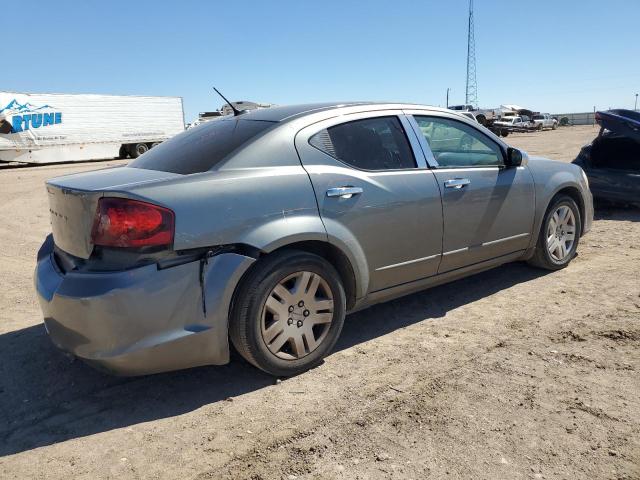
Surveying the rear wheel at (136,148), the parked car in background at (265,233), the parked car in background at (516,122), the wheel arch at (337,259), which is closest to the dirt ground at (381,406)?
the parked car in background at (265,233)

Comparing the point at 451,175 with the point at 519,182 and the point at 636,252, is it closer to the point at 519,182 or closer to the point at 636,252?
the point at 519,182

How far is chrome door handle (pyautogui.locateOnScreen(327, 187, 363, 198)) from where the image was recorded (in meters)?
3.22

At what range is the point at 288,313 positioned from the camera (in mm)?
3072

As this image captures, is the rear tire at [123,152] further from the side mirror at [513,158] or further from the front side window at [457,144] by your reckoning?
the side mirror at [513,158]

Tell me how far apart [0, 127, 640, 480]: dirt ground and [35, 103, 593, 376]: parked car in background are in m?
0.31

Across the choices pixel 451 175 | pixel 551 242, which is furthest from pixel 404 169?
pixel 551 242

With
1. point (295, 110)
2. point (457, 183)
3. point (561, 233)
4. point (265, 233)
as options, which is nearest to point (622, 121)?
point (561, 233)

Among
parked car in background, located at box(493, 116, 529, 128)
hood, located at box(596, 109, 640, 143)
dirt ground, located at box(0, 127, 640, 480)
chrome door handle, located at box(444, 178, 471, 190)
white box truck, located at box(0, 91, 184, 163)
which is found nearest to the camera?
dirt ground, located at box(0, 127, 640, 480)

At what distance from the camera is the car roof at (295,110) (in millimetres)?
3426

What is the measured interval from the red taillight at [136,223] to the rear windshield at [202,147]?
0.44 metres

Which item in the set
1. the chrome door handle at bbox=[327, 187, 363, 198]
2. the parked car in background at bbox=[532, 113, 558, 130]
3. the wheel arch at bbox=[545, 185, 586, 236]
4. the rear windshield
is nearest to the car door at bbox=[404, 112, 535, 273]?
the wheel arch at bbox=[545, 185, 586, 236]

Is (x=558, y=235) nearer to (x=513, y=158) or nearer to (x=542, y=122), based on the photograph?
(x=513, y=158)

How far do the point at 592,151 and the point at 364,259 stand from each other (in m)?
6.04

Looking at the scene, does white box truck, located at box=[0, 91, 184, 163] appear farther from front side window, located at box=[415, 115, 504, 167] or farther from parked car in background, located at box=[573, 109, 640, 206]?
front side window, located at box=[415, 115, 504, 167]
